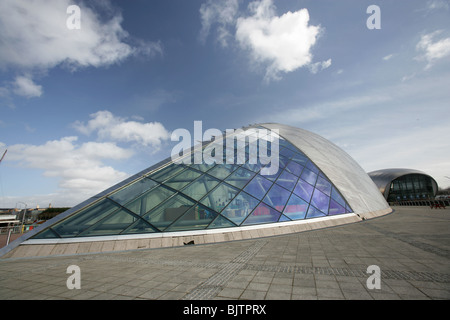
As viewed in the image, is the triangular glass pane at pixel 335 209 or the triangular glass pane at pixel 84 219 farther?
the triangular glass pane at pixel 335 209

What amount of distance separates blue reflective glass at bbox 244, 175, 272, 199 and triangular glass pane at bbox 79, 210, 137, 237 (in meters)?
7.02

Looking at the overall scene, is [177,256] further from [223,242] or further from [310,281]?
[310,281]

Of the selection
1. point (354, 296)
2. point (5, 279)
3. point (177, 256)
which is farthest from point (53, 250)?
point (354, 296)

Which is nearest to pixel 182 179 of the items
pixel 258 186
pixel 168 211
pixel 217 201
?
pixel 168 211

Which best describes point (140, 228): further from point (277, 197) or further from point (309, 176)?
point (309, 176)

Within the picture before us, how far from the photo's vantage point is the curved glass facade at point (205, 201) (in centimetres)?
934

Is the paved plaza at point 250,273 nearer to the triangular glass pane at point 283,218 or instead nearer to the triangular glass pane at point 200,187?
the triangular glass pane at point 283,218

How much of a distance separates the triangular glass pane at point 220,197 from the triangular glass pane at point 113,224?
3.94 meters

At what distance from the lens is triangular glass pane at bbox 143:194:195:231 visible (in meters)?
9.58

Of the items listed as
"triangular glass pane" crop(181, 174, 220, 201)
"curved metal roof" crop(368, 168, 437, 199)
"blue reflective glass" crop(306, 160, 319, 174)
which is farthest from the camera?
"curved metal roof" crop(368, 168, 437, 199)

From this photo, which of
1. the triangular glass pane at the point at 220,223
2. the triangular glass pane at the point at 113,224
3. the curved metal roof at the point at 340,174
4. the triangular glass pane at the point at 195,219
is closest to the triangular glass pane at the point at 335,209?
the curved metal roof at the point at 340,174

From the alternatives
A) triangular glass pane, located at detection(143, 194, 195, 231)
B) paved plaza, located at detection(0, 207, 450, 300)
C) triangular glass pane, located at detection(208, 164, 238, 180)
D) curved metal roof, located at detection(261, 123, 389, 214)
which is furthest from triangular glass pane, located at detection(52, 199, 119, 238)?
curved metal roof, located at detection(261, 123, 389, 214)

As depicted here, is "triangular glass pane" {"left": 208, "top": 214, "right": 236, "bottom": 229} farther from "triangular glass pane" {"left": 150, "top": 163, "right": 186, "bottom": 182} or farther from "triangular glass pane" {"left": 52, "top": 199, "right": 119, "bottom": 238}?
"triangular glass pane" {"left": 52, "top": 199, "right": 119, "bottom": 238}
